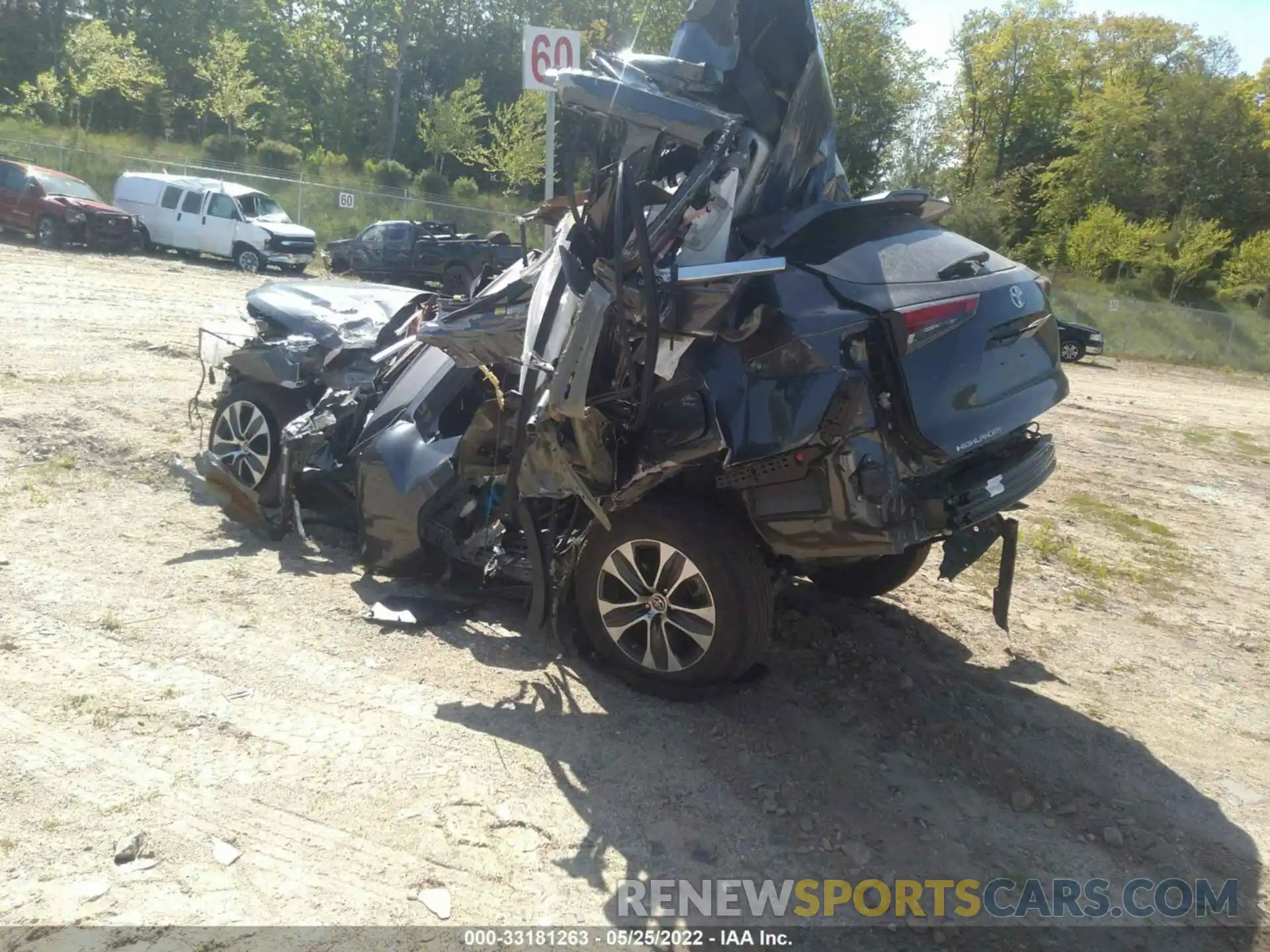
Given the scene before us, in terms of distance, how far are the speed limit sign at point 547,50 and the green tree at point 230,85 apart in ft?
124

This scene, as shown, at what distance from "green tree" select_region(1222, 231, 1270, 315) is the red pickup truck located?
39563 millimetres

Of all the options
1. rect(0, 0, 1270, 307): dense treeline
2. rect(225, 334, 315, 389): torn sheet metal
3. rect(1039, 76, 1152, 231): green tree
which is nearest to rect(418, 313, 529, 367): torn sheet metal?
rect(225, 334, 315, 389): torn sheet metal

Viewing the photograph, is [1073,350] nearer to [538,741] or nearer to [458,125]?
[538,741]

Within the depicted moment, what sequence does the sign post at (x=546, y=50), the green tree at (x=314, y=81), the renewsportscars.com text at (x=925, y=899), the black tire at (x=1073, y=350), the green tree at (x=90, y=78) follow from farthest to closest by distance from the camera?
the green tree at (x=314, y=81), the green tree at (x=90, y=78), the black tire at (x=1073, y=350), the sign post at (x=546, y=50), the renewsportscars.com text at (x=925, y=899)

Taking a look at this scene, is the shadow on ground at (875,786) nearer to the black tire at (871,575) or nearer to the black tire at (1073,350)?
the black tire at (871,575)

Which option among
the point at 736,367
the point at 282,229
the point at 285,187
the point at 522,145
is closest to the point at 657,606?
the point at 736,367

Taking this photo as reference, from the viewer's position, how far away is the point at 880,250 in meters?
3.92

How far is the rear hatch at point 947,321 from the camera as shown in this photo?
3.61 metres

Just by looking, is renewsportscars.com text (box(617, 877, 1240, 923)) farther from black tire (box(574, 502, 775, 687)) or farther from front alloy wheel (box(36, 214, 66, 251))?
front alloy wheel (box(36, 214, 66, 251))

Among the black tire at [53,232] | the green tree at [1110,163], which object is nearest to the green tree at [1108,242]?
the green tree at [1110,163]

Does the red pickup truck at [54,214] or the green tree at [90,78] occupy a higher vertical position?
the green tree at [90,78]

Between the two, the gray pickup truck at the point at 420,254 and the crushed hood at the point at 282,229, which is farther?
the crushed hood at the point at 282,229

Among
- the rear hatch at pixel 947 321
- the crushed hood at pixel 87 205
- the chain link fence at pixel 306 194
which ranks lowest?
Result: the crushed hood at pixel 87 205

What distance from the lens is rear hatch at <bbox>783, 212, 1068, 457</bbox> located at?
3613mm
